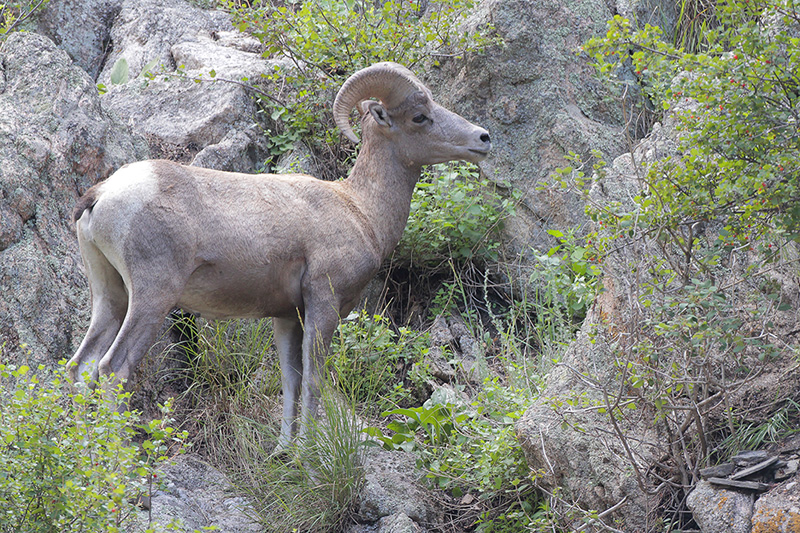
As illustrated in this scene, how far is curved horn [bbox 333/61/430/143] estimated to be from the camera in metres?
6.19

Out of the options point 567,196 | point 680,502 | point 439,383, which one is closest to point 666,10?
point 567,196

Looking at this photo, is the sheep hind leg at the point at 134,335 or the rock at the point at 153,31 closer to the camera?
the sheep hind leg at the point at 134,335

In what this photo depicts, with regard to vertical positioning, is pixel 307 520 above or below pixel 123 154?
below

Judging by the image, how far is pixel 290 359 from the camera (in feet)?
19.9

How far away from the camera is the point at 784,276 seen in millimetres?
4734

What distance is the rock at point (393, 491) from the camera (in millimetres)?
5395

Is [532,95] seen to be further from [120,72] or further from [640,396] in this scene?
[640,396]

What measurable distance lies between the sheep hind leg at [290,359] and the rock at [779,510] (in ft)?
10.1

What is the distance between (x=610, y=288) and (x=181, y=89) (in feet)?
17.3

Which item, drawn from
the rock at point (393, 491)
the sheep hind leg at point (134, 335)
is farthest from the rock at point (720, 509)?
the sheep hind leg at point (134, 335)

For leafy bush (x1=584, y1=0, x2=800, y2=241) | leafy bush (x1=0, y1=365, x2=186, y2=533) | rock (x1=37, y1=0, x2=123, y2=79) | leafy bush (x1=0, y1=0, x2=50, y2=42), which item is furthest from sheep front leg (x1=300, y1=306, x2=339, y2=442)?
rock (x1=37, y1=0, x2=123, y2=79)

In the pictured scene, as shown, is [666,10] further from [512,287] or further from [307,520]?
[307,520]

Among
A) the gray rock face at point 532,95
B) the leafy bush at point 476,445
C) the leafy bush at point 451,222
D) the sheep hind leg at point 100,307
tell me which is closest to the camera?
the sheep hind leg at point 100,307

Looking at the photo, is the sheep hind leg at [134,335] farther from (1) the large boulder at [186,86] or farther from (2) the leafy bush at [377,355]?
(1) the large boulder at [186,86]
